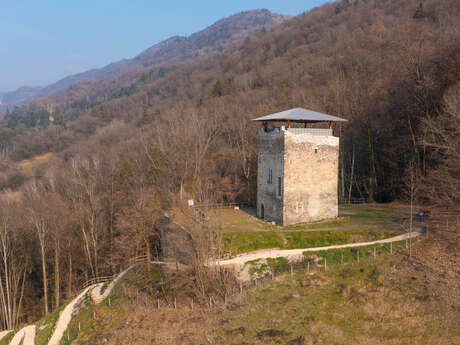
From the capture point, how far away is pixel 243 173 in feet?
126

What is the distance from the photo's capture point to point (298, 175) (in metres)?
22.5

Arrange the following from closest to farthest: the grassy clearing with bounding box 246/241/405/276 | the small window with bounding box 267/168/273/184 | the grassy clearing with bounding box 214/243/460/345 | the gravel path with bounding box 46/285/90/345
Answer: the grassy clearing with bounding box 214/243/460/345
the grassy clearing with bounding box 246/241/405/276
the gravel path with bounding box 46/285/90/345
the small window with bounding box 267/168/273/184

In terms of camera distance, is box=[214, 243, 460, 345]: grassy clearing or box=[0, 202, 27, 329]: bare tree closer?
box=[214, 243, 460, 345]: grassy clearing

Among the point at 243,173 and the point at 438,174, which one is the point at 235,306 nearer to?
the point at 438,174

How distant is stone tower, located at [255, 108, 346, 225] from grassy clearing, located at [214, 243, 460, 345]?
617 cm

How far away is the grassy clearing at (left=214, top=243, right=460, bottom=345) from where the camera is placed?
11969 mm

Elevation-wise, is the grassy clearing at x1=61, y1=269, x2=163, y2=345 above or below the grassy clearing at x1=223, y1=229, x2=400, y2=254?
below

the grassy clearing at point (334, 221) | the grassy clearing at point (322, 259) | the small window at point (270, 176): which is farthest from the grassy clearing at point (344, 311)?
the small window at point (270, 176)

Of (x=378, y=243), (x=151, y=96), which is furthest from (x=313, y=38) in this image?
(x=378, y=243)

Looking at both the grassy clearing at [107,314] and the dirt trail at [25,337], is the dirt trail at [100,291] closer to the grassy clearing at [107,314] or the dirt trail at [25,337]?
the grassy clearing at [107,314]

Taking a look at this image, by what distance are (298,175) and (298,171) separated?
0.27 m

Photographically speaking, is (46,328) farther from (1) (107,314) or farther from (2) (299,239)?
(2) (299,239)

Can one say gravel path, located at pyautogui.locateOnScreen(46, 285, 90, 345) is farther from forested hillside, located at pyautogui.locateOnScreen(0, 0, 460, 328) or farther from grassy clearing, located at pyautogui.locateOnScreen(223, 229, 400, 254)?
grassy clearing, located at pyautogui.locateOnScreen(223, 229, 400, 254)

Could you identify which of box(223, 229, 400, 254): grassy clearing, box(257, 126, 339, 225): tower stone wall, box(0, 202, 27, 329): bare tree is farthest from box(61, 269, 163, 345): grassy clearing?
box(257, 126, 339, 225): tower stone wall
